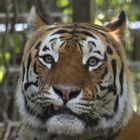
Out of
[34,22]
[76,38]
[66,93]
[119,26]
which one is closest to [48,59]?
[76,38]

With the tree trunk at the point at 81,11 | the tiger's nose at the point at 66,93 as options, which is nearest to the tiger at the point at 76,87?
the tiger's nose at the point at 66,93

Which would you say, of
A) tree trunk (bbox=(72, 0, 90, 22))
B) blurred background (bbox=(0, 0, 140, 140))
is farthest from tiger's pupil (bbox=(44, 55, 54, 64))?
tree trunk (bbox=(72, 0, 90, 22))

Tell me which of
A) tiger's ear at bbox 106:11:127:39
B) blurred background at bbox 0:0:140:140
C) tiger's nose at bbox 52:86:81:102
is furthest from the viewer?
blurred background at bbox 0:0:140:140

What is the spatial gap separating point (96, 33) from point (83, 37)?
107mm

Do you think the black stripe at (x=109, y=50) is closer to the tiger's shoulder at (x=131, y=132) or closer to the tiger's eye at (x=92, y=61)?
the tiger's eye at (x=92, y=61)

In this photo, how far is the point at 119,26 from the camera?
3.56 meters

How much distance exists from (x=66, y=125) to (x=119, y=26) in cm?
77

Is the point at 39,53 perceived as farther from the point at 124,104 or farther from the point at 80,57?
the point at 124,104

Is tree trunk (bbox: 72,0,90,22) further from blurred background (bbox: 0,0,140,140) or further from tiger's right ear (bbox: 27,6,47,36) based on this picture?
tiger's right ear (bbox: 27,6,47,36)

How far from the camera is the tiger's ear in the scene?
11.6 ft

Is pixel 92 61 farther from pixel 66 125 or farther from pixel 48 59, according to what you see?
pixel 66 125

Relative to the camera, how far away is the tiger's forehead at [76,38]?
3182mm

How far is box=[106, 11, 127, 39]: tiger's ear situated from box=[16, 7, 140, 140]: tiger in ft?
0.15

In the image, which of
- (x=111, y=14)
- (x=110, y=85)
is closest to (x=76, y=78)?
(x=110, y=85)
